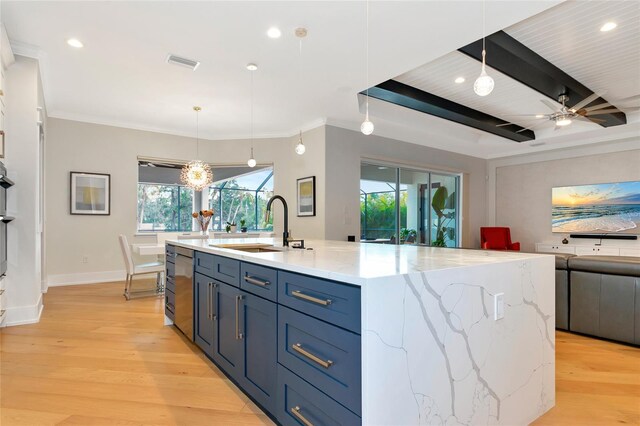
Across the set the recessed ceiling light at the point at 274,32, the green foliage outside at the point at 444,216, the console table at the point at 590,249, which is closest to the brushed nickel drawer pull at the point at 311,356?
the recessed ceiling light at the point at 274,32

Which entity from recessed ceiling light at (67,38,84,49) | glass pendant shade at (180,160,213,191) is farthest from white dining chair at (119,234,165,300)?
recessed ceiling light at (67,38,84,49)

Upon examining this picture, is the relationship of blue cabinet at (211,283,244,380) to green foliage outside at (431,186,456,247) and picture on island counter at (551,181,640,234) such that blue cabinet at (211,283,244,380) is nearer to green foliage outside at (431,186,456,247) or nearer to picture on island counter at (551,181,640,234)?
green foliage outside at (431,186,456,247)

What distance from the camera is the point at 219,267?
7.55 feet

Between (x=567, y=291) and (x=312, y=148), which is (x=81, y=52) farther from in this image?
(x=567, y=291)

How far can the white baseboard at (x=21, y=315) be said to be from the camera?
133 inches

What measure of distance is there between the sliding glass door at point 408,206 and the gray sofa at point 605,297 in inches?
136

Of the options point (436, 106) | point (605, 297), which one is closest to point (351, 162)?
point (436, 106)

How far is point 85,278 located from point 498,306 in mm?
6212

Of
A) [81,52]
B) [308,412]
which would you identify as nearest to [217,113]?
[81,52]

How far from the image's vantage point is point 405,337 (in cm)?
125

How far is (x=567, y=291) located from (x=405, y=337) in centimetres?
296

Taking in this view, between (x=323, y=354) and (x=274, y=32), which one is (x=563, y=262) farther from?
(x=274, y=32)

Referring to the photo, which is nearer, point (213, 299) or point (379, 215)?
point (213, 299)

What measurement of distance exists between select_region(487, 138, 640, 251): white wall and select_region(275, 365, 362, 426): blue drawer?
294 inches
